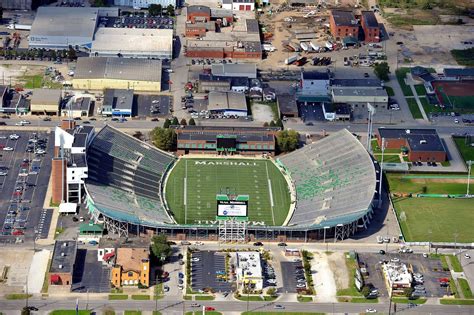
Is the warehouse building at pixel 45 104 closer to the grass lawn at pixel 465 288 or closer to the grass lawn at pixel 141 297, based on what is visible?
the grass lawn at pixel 141 297

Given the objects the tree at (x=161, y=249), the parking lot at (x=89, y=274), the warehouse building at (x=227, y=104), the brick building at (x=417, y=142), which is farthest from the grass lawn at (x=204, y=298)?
the warehouse building at (x=227, y=104)

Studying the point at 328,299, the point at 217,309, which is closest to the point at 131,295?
the point at 217,309

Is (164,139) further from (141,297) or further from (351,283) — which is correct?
(351,283)

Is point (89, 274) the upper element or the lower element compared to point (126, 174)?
lower

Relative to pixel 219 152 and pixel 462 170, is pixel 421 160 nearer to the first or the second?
pixel 462 170

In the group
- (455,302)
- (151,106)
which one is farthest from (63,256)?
(151,106)

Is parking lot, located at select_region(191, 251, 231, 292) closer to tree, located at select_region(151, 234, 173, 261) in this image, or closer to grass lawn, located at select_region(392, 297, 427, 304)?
tree, located at select_region(151, 234, 173, 261)
